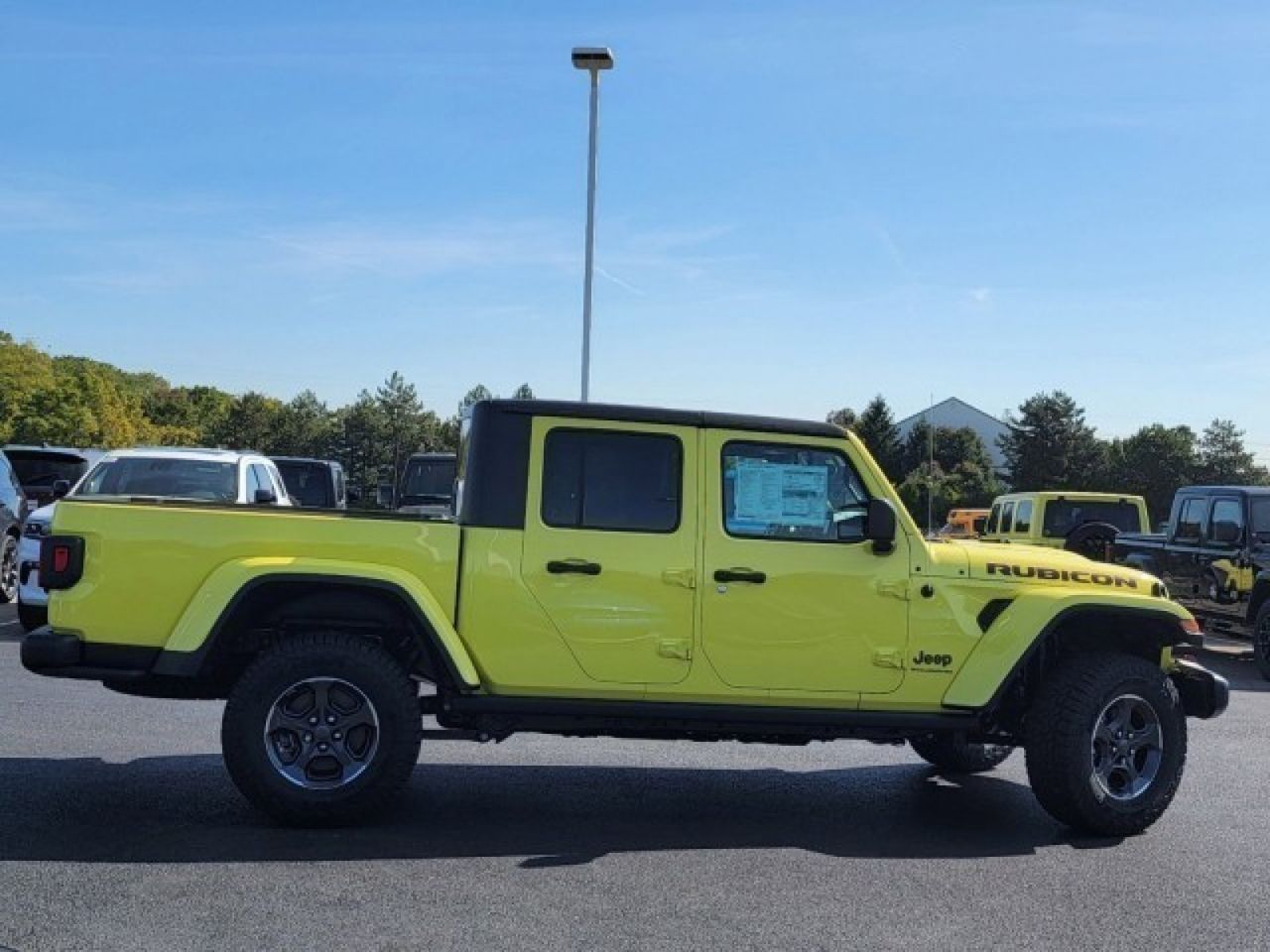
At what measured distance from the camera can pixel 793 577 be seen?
6.14m

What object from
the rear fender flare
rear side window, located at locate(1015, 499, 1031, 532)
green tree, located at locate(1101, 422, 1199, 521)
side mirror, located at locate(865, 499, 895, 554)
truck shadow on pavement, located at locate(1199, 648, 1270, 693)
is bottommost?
truck shadow on pavement, located at locate(1199, 648, 1270, 693)

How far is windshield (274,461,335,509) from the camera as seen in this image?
1950 centimetres

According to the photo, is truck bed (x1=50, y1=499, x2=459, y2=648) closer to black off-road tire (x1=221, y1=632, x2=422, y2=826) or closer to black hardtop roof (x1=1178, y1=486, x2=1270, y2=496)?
black off-road tire (x1=221, y1=632, x2=422, y2=826)

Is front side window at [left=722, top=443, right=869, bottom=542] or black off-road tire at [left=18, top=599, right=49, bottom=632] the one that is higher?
front side window at [left=722, top=443, right=869, bottom=542]

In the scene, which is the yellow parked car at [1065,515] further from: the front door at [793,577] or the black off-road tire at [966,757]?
the front door at [793,577]

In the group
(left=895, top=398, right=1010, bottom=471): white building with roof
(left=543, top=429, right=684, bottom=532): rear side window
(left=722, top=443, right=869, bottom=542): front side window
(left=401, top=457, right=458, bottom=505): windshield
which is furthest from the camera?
(left=895, top=398, right=1010, bottom=471): white building with roof

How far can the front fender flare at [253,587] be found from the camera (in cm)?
580

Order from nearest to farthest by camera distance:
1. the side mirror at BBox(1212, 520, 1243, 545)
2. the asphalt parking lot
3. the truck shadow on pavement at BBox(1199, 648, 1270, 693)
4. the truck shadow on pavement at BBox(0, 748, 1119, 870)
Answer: the asphalt parking lot
the truck shadow on pavement at BBox(0, 748, 1119, 870)
the truck shadow on pavement at BBox(1199, 648, 1270, 693)
the side mirror at BBox(1212, 520, 1243, 545)

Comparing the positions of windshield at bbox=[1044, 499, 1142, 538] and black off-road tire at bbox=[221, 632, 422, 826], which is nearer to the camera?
black off-road tire at bbox=[221, 632, 422, 826]

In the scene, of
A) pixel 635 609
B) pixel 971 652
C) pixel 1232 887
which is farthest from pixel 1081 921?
pixel 635 609

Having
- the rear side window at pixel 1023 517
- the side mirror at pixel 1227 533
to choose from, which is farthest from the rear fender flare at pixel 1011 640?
the rear side window at pixel 1023 517

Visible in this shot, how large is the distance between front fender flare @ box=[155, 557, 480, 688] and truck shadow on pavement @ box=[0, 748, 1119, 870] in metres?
0.76

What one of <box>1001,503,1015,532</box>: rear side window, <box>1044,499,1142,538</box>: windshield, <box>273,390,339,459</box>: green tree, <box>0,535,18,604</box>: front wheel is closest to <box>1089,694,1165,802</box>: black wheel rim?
<box>1044,499,1142,538</box>: windshield

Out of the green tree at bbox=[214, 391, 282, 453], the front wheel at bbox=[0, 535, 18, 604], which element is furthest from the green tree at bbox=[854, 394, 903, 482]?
the front wheel at bbox=[0, 535, 18, 604]
